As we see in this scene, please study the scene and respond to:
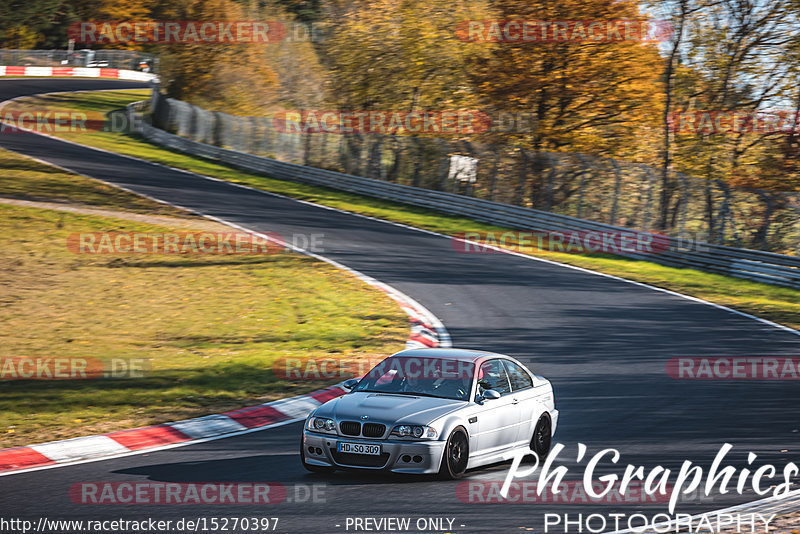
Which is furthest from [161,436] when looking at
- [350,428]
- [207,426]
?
[350,428]

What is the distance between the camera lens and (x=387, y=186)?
1431 inches

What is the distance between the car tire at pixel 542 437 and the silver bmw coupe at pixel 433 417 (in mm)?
11

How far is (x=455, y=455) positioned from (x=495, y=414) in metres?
0.83

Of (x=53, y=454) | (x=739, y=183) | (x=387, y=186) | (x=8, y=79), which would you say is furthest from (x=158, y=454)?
(x=8, y=79)

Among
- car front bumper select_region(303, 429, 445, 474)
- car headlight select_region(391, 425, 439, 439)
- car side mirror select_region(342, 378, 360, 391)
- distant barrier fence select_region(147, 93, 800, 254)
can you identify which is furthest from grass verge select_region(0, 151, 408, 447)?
distant barrier fence select_region(147, 93, 800, 254)

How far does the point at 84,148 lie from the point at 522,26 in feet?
67.2

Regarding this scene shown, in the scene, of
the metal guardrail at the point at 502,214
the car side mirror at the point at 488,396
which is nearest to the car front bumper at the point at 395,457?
the car side mirror at the point at 488,396

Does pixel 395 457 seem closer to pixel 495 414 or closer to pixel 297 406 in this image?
pixel 495 414

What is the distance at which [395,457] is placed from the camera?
823 cm

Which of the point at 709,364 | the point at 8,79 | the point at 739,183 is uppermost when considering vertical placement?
the point at 8,79

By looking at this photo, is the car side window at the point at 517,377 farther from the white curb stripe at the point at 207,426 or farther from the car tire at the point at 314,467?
the white curb stripe at the point at 207,426

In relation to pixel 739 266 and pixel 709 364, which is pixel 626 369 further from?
pixel 739 266

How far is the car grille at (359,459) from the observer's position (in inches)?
325

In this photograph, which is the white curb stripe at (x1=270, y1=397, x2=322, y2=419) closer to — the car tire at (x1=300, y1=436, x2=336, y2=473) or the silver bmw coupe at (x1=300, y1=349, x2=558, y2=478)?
the silver bmw coupe at (x1=300, y1=349, x2=558, y2=478)
